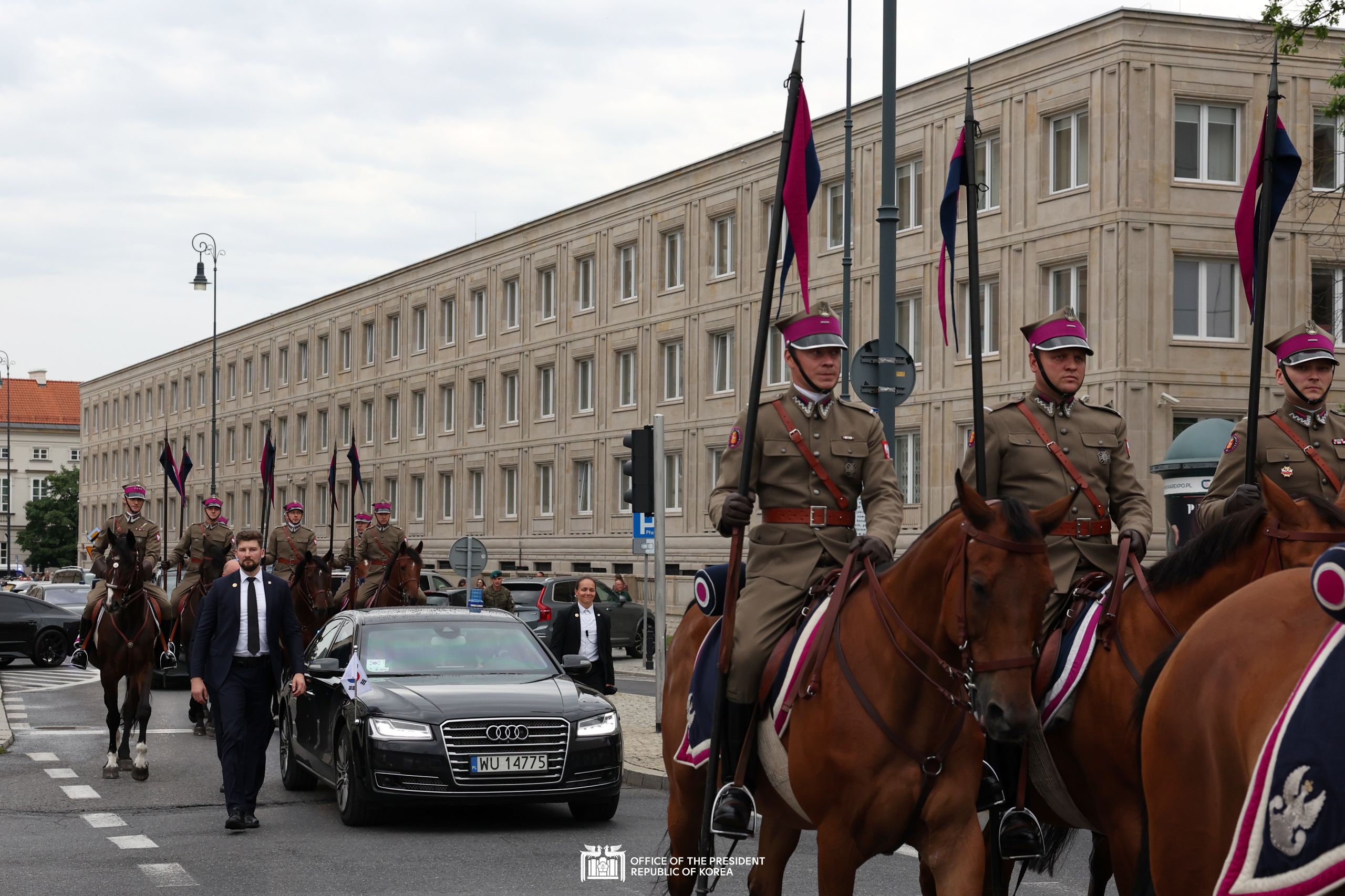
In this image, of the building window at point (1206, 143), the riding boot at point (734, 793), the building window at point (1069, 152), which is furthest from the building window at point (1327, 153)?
the riding boot at point (734, 793)

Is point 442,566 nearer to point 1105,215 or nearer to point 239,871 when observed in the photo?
point 1105,215

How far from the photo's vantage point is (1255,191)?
A: 8570 mm

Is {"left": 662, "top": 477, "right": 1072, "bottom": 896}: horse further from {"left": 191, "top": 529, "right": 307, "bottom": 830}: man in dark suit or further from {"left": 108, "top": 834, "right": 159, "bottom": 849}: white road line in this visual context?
{"left": 191, "top": 529, "right": 307, "bottom": 830}: man in dark suit

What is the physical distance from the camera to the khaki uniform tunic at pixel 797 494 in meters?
6.86

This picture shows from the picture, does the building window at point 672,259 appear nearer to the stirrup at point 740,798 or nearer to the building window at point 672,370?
the building window at point 672,370

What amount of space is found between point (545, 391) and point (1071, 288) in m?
25.2

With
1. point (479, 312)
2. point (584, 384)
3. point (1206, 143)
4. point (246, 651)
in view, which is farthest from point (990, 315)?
point (246, 651)

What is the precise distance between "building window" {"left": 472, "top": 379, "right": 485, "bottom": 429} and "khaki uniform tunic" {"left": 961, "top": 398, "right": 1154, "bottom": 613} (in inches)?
2175

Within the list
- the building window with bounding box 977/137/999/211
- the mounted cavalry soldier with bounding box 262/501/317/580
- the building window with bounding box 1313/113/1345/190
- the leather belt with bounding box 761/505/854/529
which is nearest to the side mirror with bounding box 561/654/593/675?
the leather belt with bounding box 761/505/854/529

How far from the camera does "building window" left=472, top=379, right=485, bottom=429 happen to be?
62.3 m

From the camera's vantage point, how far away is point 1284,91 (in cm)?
3622

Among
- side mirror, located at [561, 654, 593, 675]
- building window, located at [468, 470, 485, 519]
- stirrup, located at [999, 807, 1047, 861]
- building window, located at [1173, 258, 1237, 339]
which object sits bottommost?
side mirror, located at [561, 654, 593, 675]

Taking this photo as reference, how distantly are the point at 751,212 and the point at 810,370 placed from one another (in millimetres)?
41428

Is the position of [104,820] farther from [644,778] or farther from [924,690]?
[924,690]
